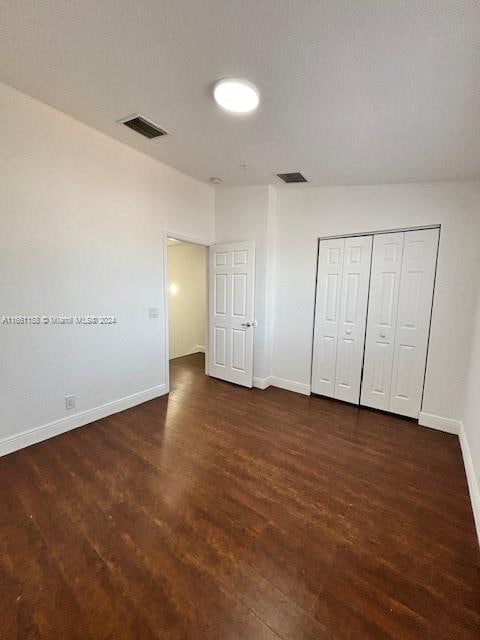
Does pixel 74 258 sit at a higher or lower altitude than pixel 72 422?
higher

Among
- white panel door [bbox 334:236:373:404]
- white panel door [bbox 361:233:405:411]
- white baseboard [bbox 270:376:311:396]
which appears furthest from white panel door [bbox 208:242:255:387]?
white panel door [bbox 361:233:405:411]

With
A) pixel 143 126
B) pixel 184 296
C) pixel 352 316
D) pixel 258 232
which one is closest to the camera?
pixel 143 126

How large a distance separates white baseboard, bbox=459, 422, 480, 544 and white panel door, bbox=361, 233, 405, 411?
2.62 feet

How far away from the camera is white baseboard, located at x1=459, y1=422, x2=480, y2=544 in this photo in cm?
171

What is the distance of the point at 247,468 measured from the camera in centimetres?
215

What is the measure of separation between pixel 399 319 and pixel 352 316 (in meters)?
0.49

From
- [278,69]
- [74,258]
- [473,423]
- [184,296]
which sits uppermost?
[278,69]

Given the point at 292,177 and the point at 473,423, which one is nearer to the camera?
the point at 473,423

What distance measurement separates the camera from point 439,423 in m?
2.88

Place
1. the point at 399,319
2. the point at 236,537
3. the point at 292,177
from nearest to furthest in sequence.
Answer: the point at 236,537 < the point at 399,319 < the point at 292,177

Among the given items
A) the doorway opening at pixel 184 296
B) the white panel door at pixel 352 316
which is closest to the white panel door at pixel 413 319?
the white panel door at pixel 352 316

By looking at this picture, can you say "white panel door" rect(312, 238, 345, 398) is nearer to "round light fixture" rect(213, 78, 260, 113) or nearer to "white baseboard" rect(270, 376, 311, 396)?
"white baseboard" rect(270, 376, 311, 396)

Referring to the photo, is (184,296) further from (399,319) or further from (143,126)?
(399,319)

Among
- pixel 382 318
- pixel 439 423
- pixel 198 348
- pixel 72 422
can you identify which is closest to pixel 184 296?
pixel 198 348
